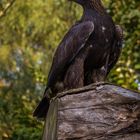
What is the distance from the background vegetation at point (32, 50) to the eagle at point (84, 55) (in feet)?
10.5

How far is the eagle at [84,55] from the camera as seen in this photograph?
5508 mm

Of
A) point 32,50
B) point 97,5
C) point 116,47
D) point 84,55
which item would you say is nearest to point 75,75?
point 84,55

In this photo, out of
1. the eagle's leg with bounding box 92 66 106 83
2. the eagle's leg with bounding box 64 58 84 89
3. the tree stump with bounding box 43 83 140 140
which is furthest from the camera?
the eagle's leg with bounding box 92 66 106 83

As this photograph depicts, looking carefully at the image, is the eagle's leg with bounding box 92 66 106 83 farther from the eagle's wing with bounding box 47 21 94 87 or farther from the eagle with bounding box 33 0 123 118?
the eagle's wing with bounding box 47 21 94 87

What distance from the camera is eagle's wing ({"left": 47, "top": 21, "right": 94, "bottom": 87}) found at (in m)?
5.51

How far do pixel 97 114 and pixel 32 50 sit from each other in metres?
12.7

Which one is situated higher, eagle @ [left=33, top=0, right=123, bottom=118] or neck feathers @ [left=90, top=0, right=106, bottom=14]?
neck feathers @ [left=90, top=0, right=106, bottom=14]

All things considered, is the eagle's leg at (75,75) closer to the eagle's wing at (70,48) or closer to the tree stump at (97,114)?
the eagle's wing at (70,48)

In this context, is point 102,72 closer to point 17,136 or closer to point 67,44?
point 67,44

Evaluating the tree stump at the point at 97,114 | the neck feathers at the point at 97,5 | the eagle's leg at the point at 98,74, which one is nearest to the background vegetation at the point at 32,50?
the eagle's leg at the point at 98,74

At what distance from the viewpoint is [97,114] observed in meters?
4.95

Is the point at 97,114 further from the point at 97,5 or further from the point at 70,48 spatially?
the point at 97,5

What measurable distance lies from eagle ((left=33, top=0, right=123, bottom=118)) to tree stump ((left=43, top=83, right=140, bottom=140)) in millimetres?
495

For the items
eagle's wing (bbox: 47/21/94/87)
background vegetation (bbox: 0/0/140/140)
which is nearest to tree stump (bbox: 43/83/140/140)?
eagle's wing (bbox: 47/21/94/87)
